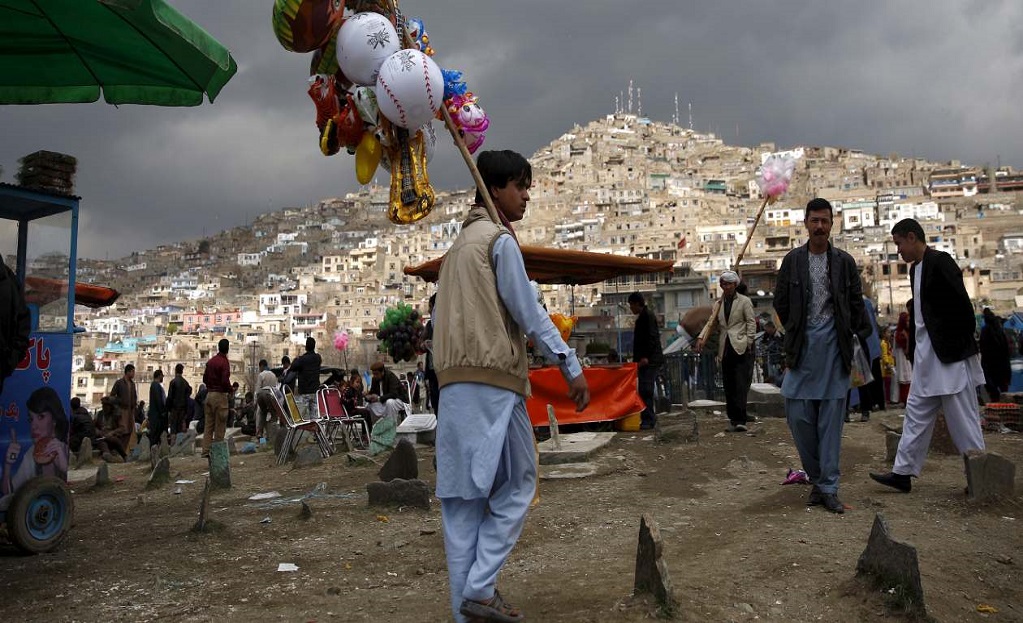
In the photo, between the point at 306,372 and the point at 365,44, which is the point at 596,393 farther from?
the point at 365,44

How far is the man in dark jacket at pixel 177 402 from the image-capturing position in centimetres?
1383

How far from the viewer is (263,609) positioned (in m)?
3.21

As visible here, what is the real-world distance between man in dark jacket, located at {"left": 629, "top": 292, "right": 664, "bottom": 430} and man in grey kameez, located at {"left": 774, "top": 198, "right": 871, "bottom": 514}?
14.7 feet

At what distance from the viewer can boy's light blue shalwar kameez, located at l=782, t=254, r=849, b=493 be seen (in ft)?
14.9

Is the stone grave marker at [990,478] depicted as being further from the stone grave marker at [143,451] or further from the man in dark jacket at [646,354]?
the stone grave marker at [143,451]

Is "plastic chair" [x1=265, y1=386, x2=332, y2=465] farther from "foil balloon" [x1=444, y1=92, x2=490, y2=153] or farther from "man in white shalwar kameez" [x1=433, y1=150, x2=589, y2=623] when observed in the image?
"man in white shalwar kameez" [x1=433, y1=150, x2=589, y2=623]

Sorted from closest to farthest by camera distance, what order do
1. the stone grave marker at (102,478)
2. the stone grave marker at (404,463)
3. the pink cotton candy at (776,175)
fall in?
the stone grave marker at (404,463)
the stone grave marker at (102,478)
the pink cotton candy at (776,175)

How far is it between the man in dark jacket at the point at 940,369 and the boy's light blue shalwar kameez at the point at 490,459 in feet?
10.1

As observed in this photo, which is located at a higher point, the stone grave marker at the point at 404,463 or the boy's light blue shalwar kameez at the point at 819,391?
the boy's light blue shalwar kameez at the point at 819,391

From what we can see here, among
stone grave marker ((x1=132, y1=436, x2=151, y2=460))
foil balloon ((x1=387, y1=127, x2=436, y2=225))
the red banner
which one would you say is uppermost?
foil balloon ((x1=387, y1=127, x2=436, y2=225))

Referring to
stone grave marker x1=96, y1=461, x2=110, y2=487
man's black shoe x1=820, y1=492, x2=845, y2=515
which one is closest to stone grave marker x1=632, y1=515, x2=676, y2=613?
man's black shoe x1=820, y1=492, x2=845, y2=515

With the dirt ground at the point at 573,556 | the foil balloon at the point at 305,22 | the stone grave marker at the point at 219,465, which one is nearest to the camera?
the dirt ground at the point at 573,556

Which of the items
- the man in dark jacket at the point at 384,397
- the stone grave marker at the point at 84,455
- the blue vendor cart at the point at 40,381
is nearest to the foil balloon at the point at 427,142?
the blue vendor cart at the point at 40,381

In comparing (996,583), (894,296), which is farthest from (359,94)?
(894,296)
